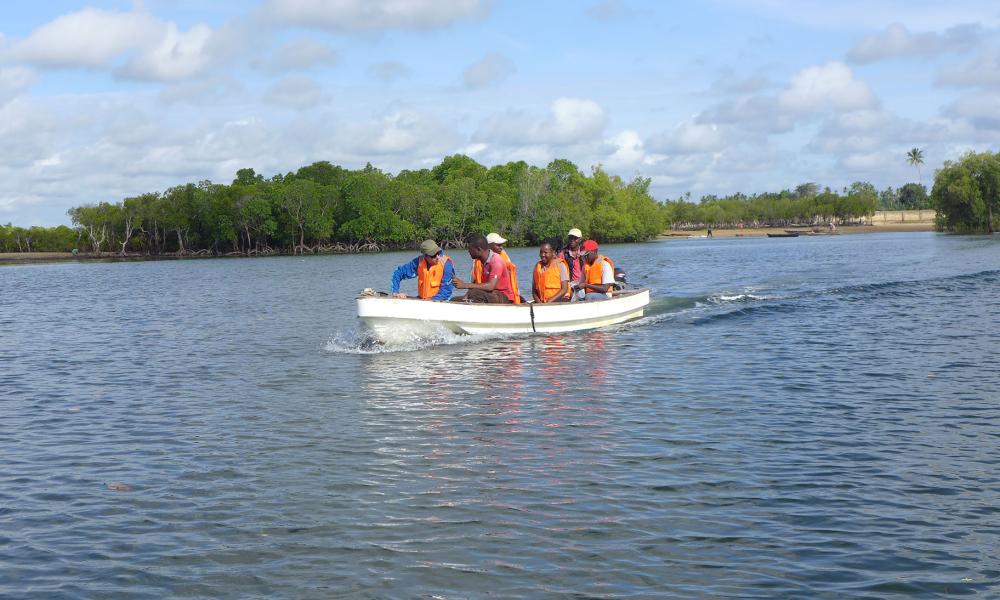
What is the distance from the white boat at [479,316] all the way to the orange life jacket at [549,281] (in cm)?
81

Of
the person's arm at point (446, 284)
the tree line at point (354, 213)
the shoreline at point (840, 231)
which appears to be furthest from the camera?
the shoreline at point (840, 231)

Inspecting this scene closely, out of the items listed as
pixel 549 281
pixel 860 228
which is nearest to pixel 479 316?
pixel 549 281

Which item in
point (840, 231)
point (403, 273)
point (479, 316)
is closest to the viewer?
point (403, 273)

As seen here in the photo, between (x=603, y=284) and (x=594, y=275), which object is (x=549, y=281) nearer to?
(x=603, y=284)

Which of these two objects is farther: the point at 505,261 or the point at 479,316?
the point at 505,261

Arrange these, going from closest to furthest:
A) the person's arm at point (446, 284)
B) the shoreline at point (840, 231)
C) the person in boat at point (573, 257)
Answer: the person's arm at point (446, 284)
the person in boat at point (573, 257)
the shoreline at point (840, 231)

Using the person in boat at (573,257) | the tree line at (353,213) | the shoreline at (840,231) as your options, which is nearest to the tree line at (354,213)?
the tree line at (353,213)

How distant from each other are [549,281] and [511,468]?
13.5 m

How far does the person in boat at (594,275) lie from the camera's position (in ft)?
80.8

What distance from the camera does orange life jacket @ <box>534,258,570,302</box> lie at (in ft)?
76.9

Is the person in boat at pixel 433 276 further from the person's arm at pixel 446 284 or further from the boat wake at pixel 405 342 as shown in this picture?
the boat wake at pixel 405 342

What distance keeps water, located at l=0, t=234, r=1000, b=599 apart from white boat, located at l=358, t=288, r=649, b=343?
57 centimetres

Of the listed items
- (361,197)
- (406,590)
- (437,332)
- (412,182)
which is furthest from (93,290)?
(412,182)

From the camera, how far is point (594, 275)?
82.6 feet
